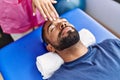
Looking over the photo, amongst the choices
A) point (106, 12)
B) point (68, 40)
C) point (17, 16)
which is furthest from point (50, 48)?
point (106, 12)

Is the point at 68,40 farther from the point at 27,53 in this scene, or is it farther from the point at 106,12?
the point at 106,12

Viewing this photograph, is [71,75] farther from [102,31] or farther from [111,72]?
[102,31]

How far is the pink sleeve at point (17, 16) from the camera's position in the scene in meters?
1.33

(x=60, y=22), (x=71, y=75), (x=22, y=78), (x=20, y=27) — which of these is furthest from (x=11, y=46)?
(x=71, y=75)

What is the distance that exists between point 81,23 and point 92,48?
0.33m

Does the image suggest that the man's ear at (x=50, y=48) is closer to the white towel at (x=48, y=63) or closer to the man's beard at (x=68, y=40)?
the white towel at (x=48, y=63)

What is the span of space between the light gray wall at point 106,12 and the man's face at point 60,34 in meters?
0.52

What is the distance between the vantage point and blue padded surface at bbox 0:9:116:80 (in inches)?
48.4

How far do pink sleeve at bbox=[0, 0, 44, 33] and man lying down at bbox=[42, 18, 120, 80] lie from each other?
276 mm

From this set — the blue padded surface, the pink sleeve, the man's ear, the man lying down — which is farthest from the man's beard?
the pink sleeve

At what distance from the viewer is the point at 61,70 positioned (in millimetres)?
1105

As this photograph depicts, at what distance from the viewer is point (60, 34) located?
1.09 m

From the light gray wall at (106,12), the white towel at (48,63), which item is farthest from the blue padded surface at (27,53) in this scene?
the light gray wall at (106,12)

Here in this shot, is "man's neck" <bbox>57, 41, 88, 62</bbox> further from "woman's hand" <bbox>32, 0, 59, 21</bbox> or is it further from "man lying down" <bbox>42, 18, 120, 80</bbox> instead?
"woman's hand" <bbox>32, 0, 59, 21</bbox>
